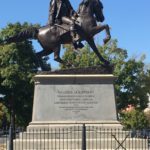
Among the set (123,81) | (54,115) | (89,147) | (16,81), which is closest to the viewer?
(89,147)

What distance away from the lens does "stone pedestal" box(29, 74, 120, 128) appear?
18938 mm

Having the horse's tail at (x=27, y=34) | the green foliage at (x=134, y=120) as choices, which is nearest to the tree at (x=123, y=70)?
the green foliage at (x=134, y=120)

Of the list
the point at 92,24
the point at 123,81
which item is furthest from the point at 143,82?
the point at 92,24

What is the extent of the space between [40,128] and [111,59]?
26.2 meters

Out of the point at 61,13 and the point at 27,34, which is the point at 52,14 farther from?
the point at 27,34

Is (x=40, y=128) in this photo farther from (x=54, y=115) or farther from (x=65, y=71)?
(x=65, y=71)

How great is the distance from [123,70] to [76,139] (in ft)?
84.3

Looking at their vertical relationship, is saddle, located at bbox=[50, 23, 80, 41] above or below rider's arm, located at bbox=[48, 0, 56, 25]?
below

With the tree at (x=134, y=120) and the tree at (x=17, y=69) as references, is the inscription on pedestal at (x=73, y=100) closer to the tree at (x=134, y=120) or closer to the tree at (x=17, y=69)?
the tree at (x=17, y=69)

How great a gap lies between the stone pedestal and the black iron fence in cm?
57

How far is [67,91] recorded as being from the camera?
63.0ft

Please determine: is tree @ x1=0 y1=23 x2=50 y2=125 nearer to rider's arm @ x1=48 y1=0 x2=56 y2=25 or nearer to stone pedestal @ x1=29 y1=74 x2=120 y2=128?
rider's arm @ x1=48 y1=0 x2=56 y2=25

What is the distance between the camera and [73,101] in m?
19.1

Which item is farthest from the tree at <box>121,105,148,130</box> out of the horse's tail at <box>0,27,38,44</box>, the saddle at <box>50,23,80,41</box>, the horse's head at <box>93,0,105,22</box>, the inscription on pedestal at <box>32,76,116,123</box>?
the saddle at <box>50,23,80,41</box>
